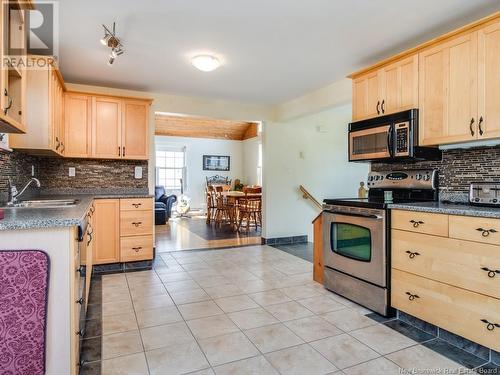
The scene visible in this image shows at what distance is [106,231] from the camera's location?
12.7 ft

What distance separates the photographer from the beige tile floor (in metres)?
1.94

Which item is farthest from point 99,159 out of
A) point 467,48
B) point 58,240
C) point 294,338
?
point 467,48

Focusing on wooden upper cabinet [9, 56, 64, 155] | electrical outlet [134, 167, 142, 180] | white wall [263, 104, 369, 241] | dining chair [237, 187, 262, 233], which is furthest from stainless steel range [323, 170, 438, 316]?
dining chair [237, 187, 262, 233]

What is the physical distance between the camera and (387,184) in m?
3.25

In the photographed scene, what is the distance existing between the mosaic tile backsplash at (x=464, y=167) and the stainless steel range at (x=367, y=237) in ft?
0.27

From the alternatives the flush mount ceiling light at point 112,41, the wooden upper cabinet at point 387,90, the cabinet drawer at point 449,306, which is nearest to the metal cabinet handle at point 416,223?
the cabinet drawer at point 449,306

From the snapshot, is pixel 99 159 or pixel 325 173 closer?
pixel 99 159

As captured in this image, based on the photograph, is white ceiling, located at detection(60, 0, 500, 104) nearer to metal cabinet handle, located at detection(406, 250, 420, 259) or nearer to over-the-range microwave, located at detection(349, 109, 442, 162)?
over-the-range microwave, located at detection(349, 109, 442, 162)

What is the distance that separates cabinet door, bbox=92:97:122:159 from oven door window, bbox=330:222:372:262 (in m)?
2.87

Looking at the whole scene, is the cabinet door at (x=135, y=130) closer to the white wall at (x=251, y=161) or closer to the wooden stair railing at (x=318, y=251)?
the wooden stair railing at (x=318, y=251)

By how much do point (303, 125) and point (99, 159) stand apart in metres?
3.37

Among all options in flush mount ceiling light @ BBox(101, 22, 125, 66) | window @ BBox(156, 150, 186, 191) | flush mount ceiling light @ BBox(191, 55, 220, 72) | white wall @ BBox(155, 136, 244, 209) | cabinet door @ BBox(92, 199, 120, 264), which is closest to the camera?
flush mount ceiling light @ BBox(101, 22, 125, 66)

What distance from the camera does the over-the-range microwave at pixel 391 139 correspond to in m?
2.69

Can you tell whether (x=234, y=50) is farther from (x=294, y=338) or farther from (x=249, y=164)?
(x=249, y=164)
